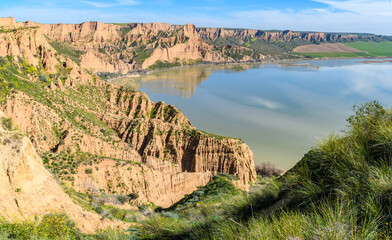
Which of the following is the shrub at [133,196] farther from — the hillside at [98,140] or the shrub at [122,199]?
the shrub at [122,199]

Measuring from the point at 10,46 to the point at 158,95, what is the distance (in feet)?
193

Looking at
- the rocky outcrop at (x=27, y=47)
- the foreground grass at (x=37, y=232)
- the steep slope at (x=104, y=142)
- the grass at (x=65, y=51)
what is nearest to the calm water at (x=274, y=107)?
the steep slope at (x=104, y=142)

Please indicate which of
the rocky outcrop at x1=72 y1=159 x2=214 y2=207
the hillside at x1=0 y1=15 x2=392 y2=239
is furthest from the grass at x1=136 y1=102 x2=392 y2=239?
the rocky outcrop at x1=72 y1=159 x2=214 y2=207

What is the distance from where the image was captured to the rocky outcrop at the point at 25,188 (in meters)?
8.73

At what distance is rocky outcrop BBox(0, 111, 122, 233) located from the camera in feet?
28.7

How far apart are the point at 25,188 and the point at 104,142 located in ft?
71.1

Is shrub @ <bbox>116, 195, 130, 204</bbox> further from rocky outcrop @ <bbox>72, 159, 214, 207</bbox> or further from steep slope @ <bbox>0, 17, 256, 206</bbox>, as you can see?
steep slope @ <bbox>0, 17, 256, 206</bbox>

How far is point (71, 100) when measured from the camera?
39.9m

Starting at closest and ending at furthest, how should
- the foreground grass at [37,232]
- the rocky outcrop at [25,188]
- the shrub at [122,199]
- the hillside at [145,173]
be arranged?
1. the hillside at [145,173]
2. the foreground grass at [37,232]
3. the rocky outcrop at [25,188]
4. the shrub at [122,199]

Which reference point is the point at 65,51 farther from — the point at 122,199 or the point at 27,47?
the point at 122,199

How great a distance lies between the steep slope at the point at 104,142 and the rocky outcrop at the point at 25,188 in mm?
9267

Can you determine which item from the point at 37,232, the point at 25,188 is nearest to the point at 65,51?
the point at 25,188

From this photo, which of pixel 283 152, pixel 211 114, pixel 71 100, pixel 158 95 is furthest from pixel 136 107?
pixel 158 95

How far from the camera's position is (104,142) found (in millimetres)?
30562
